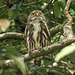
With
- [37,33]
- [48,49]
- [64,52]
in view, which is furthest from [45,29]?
[64,52]

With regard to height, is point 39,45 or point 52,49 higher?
point 52,49

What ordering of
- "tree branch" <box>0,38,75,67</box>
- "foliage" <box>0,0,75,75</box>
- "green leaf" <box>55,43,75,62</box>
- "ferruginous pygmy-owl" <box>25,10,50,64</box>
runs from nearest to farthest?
"green leaf" <box>55,43,75,62</box> → "foliage" <box>0,0,75,75</box> → "tree branch" <box>0,38,75,67</box> → "ferruginous pygmy-owl" <box>25,10,50,64</box>

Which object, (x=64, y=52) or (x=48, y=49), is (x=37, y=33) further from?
(x=64, y=52)

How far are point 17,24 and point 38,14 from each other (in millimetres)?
550

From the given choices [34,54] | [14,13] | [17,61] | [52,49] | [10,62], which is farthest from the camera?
[14,13]

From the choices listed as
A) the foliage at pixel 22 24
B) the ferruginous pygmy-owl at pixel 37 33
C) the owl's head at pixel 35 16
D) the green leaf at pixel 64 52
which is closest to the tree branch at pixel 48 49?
the foliage at pixel 22 24

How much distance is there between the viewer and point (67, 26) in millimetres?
2406

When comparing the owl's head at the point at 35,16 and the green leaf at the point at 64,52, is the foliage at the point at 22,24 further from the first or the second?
the owl's head at the point at 35,16

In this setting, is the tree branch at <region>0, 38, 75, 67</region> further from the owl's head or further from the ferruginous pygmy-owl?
the owl's head

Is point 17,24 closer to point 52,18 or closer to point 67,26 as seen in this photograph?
point 52,18

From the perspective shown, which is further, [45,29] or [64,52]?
[45,29]

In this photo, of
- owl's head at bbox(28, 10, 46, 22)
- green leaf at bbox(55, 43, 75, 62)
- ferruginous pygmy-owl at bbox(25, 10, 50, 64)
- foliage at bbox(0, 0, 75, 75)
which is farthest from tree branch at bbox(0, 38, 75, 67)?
owl's head at bbox(28, 10, 46, 22)

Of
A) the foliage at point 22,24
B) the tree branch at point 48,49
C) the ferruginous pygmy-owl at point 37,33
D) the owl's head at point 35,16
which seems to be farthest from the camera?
the owl's head at point 35,16

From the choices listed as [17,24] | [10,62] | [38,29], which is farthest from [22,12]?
[10,62]
